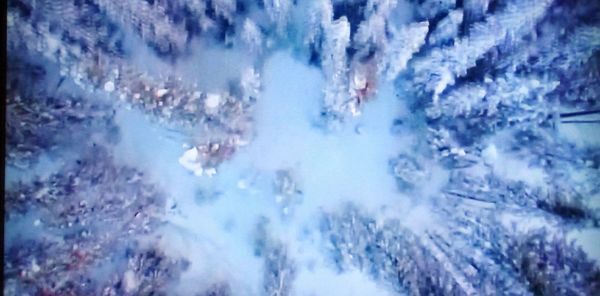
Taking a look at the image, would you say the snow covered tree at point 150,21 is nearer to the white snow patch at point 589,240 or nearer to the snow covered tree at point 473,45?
the snow covered tree at point 473,45

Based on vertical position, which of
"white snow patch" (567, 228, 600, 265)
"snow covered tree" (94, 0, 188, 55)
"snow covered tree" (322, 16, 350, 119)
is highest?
"snow covered tree" (94, 0, 188, 55)

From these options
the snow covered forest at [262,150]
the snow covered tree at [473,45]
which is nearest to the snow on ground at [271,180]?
the snow covered forest at [262,150]

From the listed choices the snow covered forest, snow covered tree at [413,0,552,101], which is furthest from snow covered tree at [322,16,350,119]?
snow covered tree at [413,0,552,101]

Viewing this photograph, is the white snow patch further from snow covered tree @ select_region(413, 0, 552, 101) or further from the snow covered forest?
snow covered tree @ select_region(413, 0, 552, 101)

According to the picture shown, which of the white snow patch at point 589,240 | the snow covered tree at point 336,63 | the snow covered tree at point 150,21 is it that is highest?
the snow covered tree at point 150,21

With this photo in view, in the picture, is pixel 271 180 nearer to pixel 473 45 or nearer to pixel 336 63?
pixel 336 63

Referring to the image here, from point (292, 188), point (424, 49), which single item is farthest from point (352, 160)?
point (424, 49)

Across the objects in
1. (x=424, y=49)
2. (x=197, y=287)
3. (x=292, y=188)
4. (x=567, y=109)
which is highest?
(x=424, y=49)

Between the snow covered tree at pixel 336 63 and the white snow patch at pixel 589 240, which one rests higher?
the snow covered tree at pixel 336 63

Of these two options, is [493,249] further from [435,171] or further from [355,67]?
[355,67]
